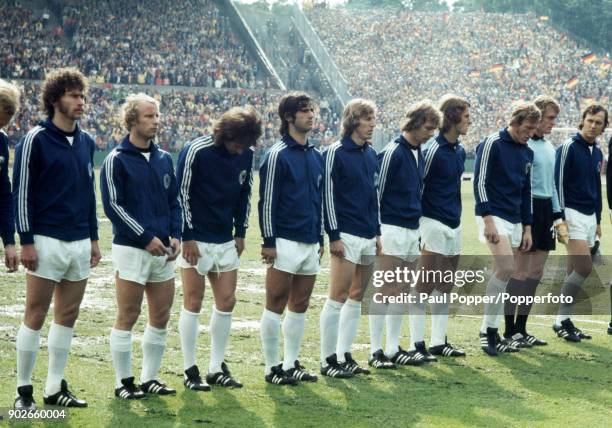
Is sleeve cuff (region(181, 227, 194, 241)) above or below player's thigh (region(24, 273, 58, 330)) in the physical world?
above

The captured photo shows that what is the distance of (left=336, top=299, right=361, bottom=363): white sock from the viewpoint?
8523 mm

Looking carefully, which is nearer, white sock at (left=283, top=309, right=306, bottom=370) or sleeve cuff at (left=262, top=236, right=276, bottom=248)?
sleeve cuff at (left=262, top=236, right=276, bottom=248)

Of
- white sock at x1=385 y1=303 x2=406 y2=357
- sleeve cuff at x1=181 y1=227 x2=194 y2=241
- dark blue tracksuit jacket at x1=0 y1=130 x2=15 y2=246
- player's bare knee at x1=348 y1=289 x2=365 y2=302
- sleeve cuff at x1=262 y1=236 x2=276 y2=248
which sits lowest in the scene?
white sock at x1=385 y1=303 x2=406 y2=357

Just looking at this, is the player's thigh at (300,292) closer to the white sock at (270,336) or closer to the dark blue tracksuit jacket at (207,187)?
the white sock at (270,336)

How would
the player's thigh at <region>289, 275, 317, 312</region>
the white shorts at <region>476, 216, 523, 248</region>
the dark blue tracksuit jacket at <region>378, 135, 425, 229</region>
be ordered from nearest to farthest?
the player's thigh at <region>289, 275, 317, 312</region> < the dark blue tracksuit jacket at <region>378, 135, 425, 229</region> < the white shorts at <region>476, 216, 523, 248</region>

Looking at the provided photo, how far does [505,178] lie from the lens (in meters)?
9.52

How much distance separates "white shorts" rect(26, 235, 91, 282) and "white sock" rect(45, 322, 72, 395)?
371 millimetres

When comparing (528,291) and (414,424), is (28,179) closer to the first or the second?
(414,424)

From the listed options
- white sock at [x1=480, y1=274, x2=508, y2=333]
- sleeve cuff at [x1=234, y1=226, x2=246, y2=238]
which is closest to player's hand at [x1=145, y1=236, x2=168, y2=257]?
sleeve cuff at [x1=234, y1=226, x2=246, y2=238]

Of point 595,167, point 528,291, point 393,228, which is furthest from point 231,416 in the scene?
point 595,167

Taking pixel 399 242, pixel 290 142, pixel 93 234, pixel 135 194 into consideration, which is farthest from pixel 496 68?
pixel 93 234

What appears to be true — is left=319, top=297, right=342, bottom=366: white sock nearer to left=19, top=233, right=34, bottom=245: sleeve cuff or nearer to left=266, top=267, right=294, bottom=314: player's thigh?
left=266, top=267, right=294, bottom=314: player's thigh

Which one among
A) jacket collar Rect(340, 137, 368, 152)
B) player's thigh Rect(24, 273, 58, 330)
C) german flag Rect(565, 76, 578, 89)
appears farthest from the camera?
german flag Rect(565, 76, 578, 89)

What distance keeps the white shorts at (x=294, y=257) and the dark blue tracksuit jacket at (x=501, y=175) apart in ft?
7.15
